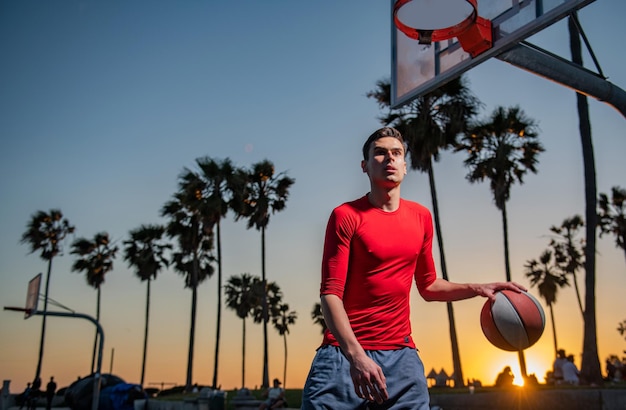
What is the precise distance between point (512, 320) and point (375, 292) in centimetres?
93

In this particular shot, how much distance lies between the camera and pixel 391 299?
9.36ft

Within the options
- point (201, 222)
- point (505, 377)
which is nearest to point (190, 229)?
point (201, 222)

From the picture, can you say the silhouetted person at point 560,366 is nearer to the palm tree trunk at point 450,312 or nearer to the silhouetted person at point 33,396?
the palm tree trunk at point 450,312

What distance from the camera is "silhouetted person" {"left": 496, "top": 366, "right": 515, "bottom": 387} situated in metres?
17.5

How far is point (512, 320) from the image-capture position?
3.23 metres

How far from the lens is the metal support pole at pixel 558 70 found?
15.5 ft

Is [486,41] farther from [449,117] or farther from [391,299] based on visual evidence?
[449,117]

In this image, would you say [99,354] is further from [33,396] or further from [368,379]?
[368,379]

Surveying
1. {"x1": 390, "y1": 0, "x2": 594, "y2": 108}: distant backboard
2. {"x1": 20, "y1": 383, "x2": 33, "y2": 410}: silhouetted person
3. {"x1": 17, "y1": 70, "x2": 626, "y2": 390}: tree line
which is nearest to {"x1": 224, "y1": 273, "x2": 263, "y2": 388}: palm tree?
{"x1": 17, "y1": 70, "x2": 626, "y2": 390}: tree line

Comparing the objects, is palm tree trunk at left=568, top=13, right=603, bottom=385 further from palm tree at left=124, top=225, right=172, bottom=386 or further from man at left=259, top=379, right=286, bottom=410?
palm tree at left=124, top=225, right=172, bottom=386

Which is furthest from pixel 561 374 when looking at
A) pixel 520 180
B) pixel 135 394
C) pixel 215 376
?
pixel 215 376

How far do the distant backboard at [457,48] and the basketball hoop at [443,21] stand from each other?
0.05 m

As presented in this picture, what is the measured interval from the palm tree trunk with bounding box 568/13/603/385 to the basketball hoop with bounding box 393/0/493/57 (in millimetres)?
11286

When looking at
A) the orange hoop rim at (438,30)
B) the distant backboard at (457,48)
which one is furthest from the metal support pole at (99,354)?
the orange hoop rim at (438,30)
